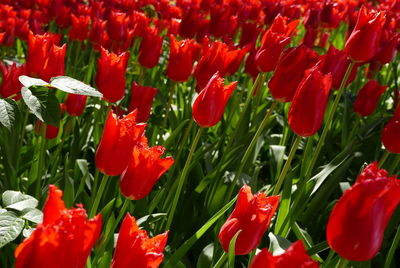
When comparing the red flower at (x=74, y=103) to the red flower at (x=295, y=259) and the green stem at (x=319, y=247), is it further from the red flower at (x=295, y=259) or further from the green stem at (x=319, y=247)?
the red flower at (x=295, y=259)

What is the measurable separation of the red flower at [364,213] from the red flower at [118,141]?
49 cm

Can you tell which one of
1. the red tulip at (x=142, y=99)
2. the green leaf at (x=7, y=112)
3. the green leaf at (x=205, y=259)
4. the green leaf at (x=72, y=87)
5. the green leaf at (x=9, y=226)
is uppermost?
the green leaf at (x=72, y=87)

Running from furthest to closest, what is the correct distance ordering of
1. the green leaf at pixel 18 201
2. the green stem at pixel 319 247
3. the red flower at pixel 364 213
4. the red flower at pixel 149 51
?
the red flower at pixel 149 51, the green stem at pixel 319 247, the green leaf at pixel 18 201, the red flower at pixel 364 213

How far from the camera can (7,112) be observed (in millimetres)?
1309

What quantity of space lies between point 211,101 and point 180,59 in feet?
1.85

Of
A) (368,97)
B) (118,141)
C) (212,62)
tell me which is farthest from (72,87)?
(368,97)

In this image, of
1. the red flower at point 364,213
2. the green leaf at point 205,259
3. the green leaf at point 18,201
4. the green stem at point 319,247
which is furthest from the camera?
the green leaf at point 205,259

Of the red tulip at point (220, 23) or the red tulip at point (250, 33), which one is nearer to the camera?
the red tulip at point (250, 33)

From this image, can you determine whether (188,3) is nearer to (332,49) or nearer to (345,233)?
(332,49)

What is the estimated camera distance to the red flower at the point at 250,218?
3.60 feet

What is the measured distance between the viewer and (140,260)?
0.88 metres

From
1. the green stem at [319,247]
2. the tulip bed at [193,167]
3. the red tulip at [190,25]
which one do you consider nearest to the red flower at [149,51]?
the tulip bed at [193,167]

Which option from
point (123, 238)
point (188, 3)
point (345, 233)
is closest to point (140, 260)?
point (123, 238)

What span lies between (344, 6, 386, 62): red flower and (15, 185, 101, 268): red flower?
116cm
